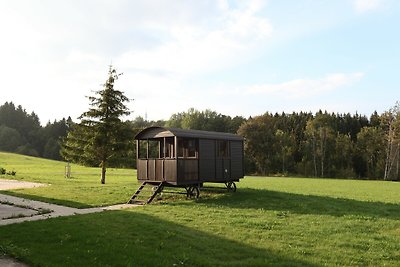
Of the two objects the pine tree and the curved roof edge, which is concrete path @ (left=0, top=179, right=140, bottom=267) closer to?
the curved roof edge

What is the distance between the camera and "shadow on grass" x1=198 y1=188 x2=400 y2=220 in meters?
17.9

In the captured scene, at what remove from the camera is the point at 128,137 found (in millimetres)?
33844

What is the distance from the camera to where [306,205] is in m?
19.3

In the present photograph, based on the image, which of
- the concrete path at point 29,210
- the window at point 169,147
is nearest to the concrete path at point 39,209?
the concrete path at point 29,210

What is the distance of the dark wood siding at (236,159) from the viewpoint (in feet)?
83.6

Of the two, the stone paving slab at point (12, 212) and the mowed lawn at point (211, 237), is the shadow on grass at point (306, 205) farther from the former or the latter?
the stone paving slab at point (12, 212)

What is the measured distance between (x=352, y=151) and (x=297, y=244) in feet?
193

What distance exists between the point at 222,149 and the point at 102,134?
12.9 meters

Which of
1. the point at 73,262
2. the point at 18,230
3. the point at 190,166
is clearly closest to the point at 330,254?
the point at 73,262

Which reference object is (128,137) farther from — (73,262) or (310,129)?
(310,129)

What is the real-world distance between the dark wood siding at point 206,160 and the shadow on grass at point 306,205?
5.07 ft

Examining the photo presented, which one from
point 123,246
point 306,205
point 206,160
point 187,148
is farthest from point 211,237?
point 187,148

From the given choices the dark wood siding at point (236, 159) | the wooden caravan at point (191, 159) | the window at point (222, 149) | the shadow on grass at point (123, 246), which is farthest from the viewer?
the dark wood siding at point (236, 159)

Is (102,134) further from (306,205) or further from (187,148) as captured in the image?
(306,205)
